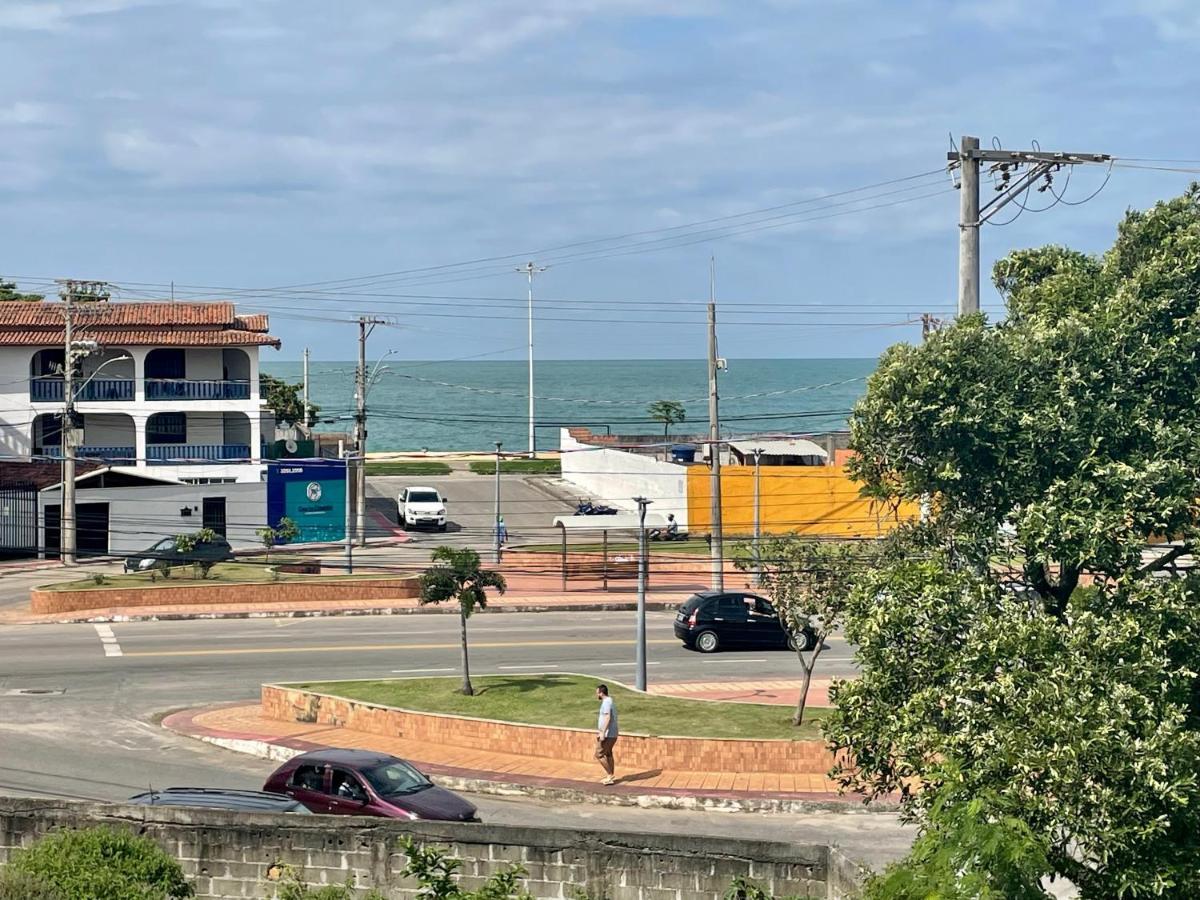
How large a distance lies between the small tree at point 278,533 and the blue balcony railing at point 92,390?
27.1 ft

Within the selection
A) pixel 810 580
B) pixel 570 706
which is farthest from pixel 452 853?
pixel 570 706

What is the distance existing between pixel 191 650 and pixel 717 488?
16210 mm

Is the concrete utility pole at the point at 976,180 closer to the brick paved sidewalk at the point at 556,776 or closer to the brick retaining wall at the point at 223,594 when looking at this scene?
the brick paved sidewalk at the point at 556,776

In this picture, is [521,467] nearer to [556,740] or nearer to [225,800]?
[556,740]

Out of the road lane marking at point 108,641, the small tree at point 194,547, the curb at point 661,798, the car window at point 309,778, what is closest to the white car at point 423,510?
the small tree at point 194,547

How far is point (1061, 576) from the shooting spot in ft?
49.2

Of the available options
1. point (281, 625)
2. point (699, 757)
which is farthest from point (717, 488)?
point (699, 757)

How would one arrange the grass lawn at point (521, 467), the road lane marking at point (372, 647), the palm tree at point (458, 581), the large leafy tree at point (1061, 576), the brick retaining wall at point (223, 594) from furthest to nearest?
the grass lawn at point (521, 467), the brick retaining wall at point (223, 594), the road lane marking at point (372, 647), the palm tree at point (458, 581), the large leafy tree at point (1061, 576)

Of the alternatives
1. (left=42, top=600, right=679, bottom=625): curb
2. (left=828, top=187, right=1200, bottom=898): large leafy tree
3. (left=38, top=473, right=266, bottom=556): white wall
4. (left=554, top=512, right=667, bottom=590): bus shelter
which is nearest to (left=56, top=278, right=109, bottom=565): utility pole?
(left=38, top=473, right=266, bottom=556): white wall

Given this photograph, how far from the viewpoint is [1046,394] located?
48.5 feet

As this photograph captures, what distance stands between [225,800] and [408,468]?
69.9 m

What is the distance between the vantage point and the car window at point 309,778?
767 inches

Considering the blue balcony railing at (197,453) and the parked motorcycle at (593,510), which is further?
the parked motorcycle at (593,510)

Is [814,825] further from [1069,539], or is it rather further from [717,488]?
[717,488]
